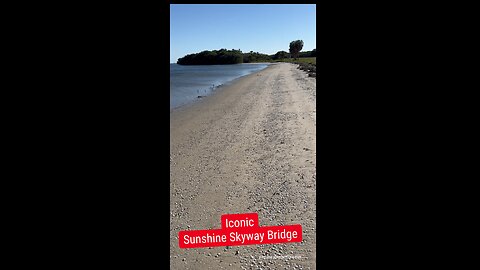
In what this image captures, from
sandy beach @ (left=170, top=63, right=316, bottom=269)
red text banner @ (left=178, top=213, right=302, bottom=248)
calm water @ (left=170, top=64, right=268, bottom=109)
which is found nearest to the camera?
red text banner @ (left=178, top=213, right=302, bottom=248)

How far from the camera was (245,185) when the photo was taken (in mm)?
4426

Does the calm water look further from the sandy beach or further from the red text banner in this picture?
the red text banner

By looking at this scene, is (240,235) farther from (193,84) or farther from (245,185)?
(193,84)

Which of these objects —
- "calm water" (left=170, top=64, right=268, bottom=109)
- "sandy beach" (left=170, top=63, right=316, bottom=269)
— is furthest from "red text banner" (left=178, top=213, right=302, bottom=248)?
"calm water" (left=170, top=64, right=268, bottom=109)

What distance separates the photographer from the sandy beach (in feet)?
9.36

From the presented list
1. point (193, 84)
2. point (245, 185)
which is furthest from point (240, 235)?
point (193, 84)

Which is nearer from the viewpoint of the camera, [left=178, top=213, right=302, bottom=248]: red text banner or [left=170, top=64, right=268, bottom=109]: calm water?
[left=178, top=213, right=302, bottom=248]: red text banner
